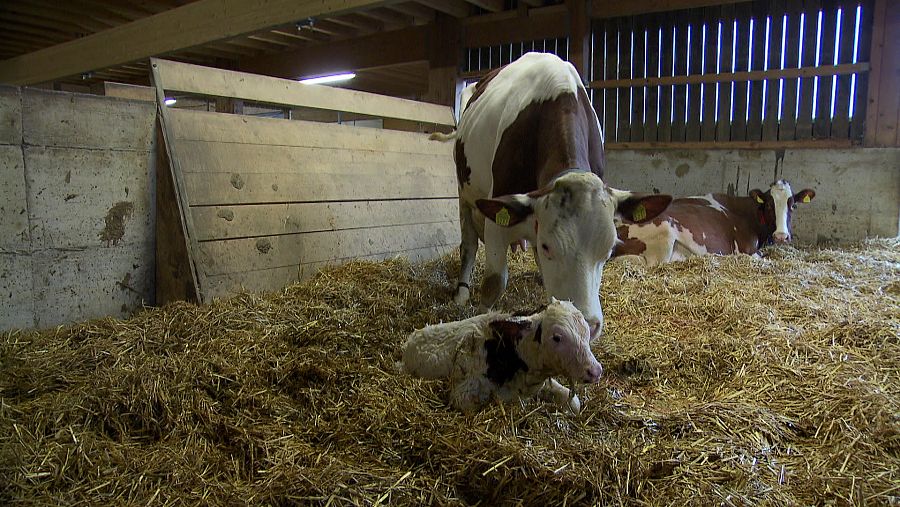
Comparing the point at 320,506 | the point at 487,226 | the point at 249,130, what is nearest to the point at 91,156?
the point at 249,130

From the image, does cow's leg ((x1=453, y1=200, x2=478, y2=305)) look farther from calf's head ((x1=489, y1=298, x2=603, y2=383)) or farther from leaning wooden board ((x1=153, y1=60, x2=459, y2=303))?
calf's head ((x1=489, y1=298, x2=603, y2=383))

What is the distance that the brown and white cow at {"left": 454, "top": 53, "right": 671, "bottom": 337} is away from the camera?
8.71ft

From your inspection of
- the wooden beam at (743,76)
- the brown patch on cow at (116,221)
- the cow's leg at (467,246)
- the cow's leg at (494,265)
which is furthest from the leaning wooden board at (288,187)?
the wooden beam at (743,76)

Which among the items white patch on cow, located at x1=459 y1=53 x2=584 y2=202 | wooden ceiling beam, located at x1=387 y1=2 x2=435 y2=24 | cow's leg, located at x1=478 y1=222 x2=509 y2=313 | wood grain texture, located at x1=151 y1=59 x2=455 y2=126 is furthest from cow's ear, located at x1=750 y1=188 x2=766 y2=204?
wooden ceiling beam, located at x1=387 y1=2 x2=435 y2=24

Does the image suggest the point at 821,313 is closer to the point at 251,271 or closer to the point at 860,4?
the point at 251,271

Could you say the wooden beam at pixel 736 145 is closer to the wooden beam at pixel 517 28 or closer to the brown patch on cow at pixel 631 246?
the wooden beam at pixel 517 28

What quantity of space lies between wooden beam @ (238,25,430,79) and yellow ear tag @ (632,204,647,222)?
298 inches

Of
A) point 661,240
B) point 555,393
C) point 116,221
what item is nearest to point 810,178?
point 661,240

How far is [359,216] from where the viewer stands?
521 centimetres

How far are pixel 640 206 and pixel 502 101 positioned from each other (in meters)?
1.42

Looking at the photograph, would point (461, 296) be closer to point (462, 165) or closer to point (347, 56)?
point (462, 165)

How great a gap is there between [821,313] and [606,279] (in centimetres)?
158

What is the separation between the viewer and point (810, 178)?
744 cm

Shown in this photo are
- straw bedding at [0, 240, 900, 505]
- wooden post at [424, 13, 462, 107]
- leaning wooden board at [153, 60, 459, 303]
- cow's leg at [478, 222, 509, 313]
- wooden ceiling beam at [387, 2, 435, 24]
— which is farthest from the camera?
wooden post at [424, 13, 462, 107]
